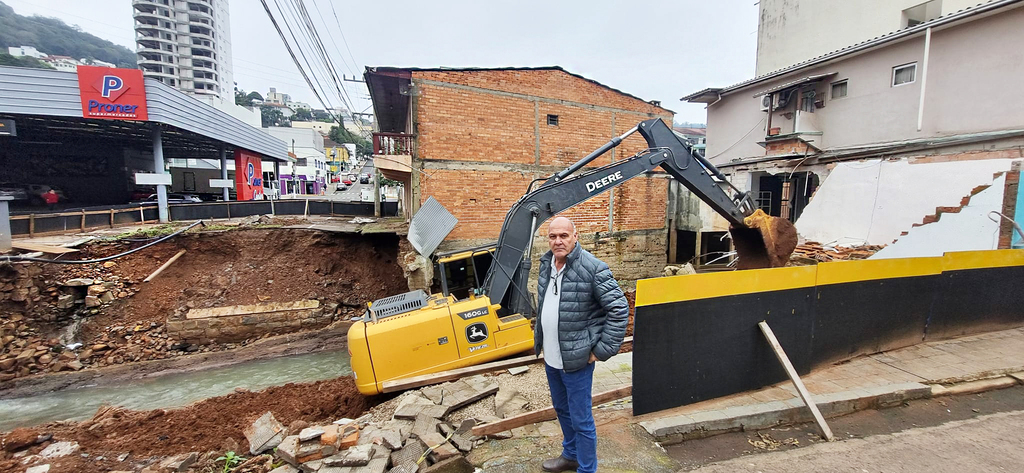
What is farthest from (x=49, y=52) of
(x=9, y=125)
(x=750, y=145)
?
(x=750, y=145)

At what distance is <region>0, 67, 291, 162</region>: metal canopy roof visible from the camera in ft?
35.8

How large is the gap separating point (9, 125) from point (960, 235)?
2528 centimetres

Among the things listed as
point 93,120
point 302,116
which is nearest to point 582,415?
point 93,120

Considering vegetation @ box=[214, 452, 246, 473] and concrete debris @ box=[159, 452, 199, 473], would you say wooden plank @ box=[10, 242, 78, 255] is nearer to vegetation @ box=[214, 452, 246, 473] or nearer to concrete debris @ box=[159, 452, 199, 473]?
concrete debris @ box=[159, 452, 199, 473]

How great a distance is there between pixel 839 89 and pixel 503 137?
30.7 ft

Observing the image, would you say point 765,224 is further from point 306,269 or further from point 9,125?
point 9,125

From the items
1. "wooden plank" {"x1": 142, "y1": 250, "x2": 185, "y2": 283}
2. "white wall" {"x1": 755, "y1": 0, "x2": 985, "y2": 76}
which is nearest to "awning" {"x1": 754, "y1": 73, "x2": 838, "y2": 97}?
"white wall" {"x1": 755, "y1": 0, "x2": 985, "y2": 76}

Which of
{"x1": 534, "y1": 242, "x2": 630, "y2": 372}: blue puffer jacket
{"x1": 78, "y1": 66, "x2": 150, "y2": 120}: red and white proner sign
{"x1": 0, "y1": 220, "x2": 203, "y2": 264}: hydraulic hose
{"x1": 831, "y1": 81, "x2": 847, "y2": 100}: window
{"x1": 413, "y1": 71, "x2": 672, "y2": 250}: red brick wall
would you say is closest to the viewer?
{"x1": 534, "y1": 242, "x2": 630, "y2": 372}: blue puffer jacket

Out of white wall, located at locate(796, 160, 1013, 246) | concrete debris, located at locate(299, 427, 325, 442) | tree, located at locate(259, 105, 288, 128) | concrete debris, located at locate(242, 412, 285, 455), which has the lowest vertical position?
concrete debris, located at locate(242, 412, 285, 455)

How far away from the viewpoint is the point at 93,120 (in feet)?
43.0

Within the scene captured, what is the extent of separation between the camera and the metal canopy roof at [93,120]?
1090 centimetres

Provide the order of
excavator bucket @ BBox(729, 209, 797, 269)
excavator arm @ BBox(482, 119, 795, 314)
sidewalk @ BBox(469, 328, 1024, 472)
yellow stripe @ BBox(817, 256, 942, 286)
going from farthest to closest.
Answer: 1. excavator bucket @ BBox(729, 209, 797, 269)
2. excavator arm @ BBox(482, 119, 795, 314)
3. yellow stripe @ BBox(817, 256, 942, 286)
4. sidewalk @ BBox(469, 328, 1024, 472)

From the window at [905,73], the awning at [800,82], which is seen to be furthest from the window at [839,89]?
the window at [905,73]

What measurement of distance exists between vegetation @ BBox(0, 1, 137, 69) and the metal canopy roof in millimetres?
103346
